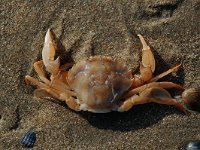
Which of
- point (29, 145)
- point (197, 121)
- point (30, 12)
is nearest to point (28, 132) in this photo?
point (29, 145)

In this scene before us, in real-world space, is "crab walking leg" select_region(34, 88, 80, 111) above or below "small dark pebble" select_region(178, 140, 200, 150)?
above

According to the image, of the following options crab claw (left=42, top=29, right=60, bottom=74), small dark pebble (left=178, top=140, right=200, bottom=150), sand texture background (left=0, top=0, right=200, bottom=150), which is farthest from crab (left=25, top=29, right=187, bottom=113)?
small dark pebble (left=178, top=140, right=200, bottom=150)

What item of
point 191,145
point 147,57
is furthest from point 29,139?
point 191,145

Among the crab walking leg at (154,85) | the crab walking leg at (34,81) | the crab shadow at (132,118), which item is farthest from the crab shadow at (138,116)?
the crab walking leg at (34,81)

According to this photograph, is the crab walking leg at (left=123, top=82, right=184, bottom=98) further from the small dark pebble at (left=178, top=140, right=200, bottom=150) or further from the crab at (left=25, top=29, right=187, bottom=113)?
the small dark pebble at (left=178, top=140, right=200, bottom=150)

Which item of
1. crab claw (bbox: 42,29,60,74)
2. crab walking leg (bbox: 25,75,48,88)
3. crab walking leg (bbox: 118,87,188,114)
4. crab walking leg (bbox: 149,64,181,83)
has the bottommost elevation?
crab walking leg (bbox: 118,87,188,114)

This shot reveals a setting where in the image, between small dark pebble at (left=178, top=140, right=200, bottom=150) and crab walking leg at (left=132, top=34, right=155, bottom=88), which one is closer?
small dark pebble at (left=178, top=140, right=200, bottom=150)
